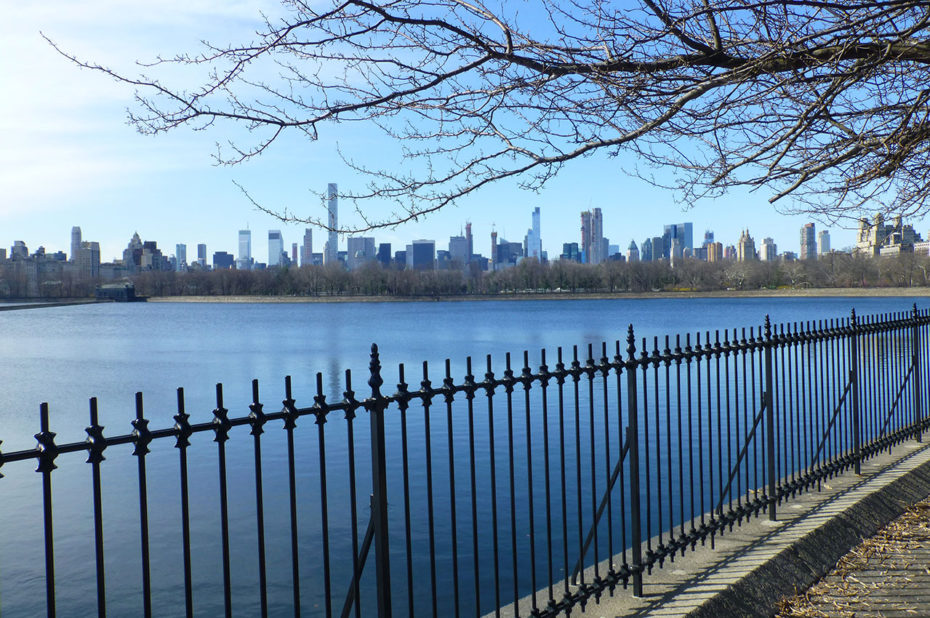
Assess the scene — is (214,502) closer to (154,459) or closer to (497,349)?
(154,459)

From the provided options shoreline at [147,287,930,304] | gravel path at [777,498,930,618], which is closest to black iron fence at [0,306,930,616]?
gravel path at [777,498,930,618]

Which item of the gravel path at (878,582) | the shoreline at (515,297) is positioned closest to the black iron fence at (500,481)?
the gravel path at (878,582)

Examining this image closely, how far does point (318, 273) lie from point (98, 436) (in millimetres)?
173080

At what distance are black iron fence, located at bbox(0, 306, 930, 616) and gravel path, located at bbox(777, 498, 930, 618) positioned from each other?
0.83 m

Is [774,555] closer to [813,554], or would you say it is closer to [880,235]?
[813,554]

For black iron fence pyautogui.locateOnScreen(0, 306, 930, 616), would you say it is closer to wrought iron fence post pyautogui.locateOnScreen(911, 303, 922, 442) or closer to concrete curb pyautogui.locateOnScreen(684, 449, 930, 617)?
wrought iron fence post pyautogui.locateOnScreen(911, 303, 922, 442)

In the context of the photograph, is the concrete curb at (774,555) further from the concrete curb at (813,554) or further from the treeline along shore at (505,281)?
the treeline along shore at (505,281)

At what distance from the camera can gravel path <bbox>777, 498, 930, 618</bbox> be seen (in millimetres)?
5344

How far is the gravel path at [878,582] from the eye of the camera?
5.34 m

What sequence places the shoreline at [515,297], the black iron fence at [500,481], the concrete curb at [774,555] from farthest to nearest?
1. the shoreline at [515,297]
2. the concrete curb at [774,555]
3. the black iron fence at [500,481]

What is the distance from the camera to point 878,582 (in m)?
5.81

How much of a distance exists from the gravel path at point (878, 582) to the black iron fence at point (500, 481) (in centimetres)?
83

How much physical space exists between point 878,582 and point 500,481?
812 centimetres

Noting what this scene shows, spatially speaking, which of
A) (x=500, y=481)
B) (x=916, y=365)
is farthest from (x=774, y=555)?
(x=500, y=481)
